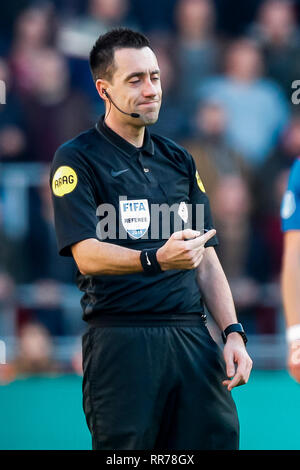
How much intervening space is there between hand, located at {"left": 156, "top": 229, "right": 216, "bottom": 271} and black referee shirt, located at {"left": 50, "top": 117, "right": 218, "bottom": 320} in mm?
324

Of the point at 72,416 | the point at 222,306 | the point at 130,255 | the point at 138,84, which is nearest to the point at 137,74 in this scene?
the point at 138,84

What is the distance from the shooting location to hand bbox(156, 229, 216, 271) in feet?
11.4

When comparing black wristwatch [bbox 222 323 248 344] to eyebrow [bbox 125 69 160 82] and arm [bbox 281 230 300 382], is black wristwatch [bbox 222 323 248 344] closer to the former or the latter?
arm [bbox 281 230 300 382]

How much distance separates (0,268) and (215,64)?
281 centimetres

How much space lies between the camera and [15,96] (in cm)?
864

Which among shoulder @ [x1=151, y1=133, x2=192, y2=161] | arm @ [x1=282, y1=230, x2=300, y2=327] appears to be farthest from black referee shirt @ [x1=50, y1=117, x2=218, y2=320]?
arm @ [x1=282, y1=230, x2=300, y2=327]

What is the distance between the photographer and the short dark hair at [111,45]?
402 cm

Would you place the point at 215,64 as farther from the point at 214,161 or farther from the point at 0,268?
the point at 0,268

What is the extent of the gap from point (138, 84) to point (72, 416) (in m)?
3.03

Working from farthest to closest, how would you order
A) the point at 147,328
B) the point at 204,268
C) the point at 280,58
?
the point at 280,58 < the point at 204,268 < the point at 147,328

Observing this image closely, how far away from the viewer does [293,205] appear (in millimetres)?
3918

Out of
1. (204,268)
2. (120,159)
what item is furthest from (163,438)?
(120,159)

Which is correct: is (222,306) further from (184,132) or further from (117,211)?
(184,132)

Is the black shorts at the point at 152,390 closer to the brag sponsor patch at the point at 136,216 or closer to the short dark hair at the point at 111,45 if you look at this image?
the brag sponsor patch at the point at 136,216
